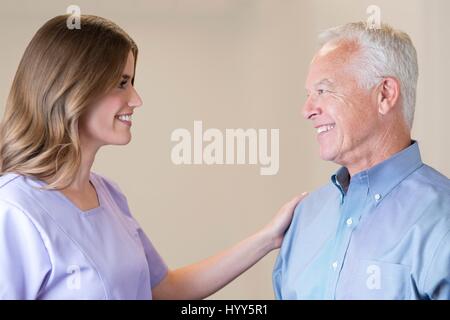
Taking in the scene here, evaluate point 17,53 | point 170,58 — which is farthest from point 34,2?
point 170,58

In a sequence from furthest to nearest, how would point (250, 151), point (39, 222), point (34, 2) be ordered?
point (34, 2)
point (250, 151)
point (39, 222)

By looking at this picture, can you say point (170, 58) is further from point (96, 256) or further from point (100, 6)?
point (96, 256)

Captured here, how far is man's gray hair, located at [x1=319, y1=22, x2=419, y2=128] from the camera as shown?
1.50 meters

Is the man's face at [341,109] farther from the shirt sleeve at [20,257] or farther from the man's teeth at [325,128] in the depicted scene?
the shirt sleeve at [20,257]

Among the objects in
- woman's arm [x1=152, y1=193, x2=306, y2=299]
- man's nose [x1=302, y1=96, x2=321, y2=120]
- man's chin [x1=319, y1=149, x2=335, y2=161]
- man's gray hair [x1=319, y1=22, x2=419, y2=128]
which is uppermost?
man's gray hair [x1=319, y1=22, x2=419, y2=128]

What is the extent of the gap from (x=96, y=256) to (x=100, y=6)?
92 cm

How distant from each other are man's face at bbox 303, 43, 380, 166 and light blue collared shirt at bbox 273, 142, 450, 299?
6 centimetres

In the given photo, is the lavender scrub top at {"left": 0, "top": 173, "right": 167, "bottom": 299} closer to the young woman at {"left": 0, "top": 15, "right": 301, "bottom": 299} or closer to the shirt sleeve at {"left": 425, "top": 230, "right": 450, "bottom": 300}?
the young woman at {"left": 0, "top": 15, "right": 301, "bottom": 299}

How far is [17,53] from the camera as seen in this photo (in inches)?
80.2

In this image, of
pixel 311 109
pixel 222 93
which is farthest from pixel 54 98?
pixel 222 93

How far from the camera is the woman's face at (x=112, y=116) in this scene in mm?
1549

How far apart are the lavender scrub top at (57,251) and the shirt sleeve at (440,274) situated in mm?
648

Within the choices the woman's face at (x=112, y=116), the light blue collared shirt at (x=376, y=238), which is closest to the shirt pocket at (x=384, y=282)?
the light blue collared shirt at (x=376, y=238)

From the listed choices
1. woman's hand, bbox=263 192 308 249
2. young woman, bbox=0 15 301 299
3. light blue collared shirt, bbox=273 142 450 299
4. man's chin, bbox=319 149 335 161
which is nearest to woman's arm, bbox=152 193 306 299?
woman's hand, bbox=263 192 308 249
